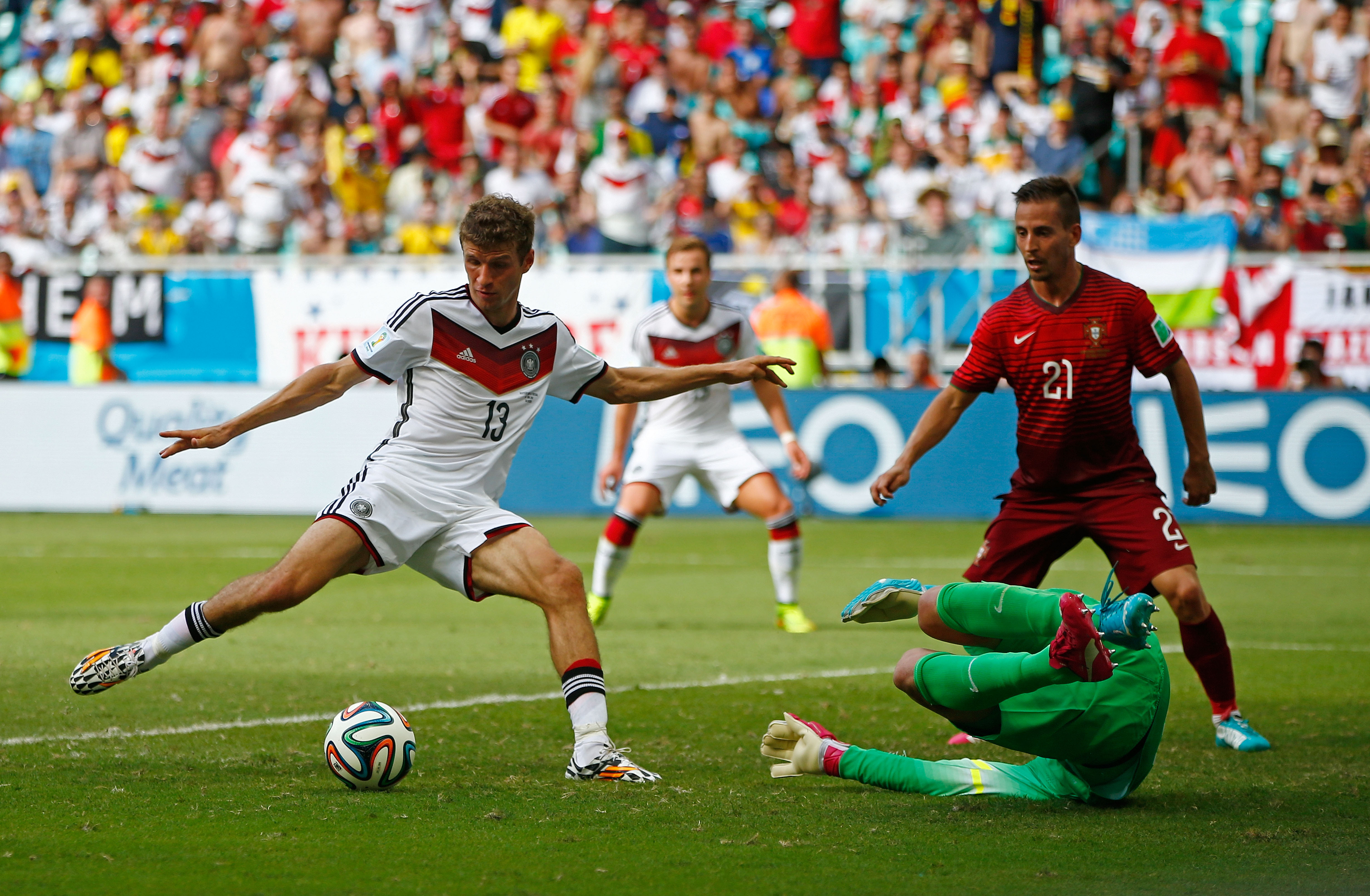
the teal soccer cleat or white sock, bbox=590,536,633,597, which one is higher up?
the teal soccer cleat

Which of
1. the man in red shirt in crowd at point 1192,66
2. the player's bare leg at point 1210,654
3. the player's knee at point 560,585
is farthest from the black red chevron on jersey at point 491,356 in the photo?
the man in red shirt in crowd at point 1192,66

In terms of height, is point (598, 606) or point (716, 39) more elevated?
point (716, 39)

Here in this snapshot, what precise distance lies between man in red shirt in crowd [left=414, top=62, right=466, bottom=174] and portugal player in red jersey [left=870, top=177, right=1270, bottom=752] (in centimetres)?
1621

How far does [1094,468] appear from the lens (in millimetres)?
6332

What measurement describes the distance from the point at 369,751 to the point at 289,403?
122 centimetres

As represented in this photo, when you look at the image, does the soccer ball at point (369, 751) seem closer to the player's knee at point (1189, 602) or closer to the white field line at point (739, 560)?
the player's knee at point (1189, 602)

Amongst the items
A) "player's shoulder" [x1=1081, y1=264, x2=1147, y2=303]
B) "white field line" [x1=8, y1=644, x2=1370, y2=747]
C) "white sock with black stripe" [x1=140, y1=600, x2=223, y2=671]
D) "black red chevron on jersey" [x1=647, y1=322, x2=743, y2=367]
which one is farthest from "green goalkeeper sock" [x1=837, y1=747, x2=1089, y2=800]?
"black red chevron on jersey" [x1=647, y1=322, x2=743, y2=367]

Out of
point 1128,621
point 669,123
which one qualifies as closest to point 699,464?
point 1128,621

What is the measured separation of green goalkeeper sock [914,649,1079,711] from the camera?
4617mm

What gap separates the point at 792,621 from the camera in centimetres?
1012

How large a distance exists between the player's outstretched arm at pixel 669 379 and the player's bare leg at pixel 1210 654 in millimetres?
1661

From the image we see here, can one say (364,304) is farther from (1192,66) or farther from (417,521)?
(417,521)

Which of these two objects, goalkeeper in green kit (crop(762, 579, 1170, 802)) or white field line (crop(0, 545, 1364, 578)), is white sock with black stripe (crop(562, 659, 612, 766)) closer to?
goalkeeper in green kit (crop(762, 579, 1170, 802))

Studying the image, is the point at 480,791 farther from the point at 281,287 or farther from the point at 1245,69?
the point at 1245,69
